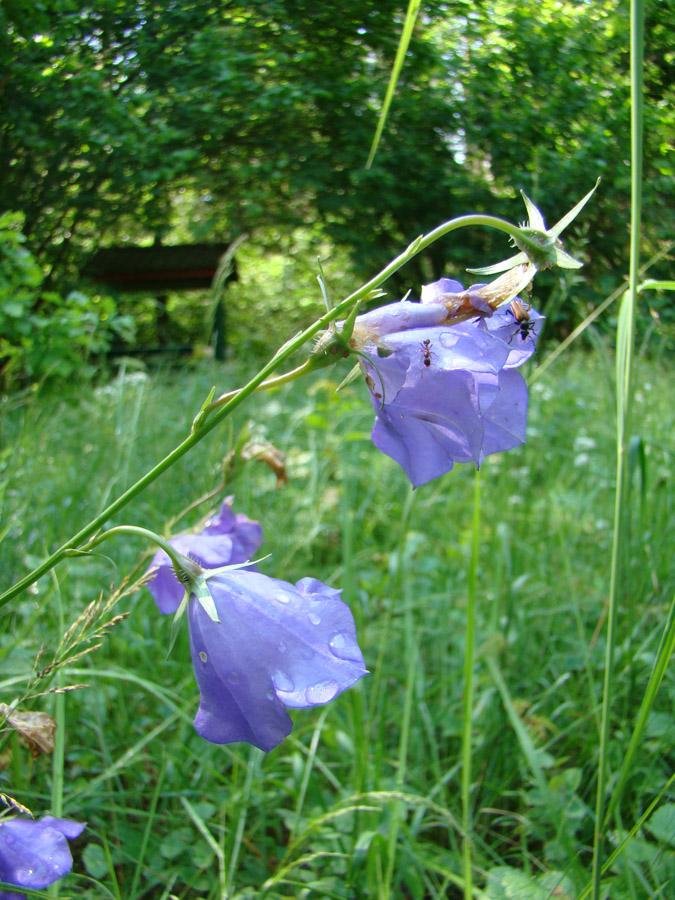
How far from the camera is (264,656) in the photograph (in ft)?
1.28

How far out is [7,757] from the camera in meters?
0.61

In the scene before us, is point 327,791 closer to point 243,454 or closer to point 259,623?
point 243,454

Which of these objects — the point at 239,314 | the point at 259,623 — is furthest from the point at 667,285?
the point at 239,314

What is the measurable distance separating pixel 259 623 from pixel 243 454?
45 centimetres

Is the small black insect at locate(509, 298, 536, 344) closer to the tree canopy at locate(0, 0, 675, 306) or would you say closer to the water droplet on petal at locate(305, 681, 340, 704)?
the water droplet on petal at locate(305, 681, 340, 704)

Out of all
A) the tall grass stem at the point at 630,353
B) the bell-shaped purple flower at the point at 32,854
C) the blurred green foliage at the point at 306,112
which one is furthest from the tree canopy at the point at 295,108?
the bell-shaped purple flower at the point at 32,854

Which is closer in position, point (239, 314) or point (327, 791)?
point (327, 791)

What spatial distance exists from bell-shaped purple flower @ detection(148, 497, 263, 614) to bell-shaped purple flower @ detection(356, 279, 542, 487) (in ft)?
0.68

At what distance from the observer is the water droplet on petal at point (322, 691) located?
0.36 m

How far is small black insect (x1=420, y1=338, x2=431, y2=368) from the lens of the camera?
387 mm

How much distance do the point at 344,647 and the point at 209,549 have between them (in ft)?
0.81

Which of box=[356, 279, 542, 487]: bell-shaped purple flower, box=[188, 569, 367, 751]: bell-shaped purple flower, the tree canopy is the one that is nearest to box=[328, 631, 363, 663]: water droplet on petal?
box=[188, 569, 367, 751]: bell-shaped purple flower

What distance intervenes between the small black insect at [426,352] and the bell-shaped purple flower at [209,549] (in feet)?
0.82

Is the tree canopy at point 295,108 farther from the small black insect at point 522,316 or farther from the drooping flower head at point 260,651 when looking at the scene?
the drooping flower head at point 260,651
